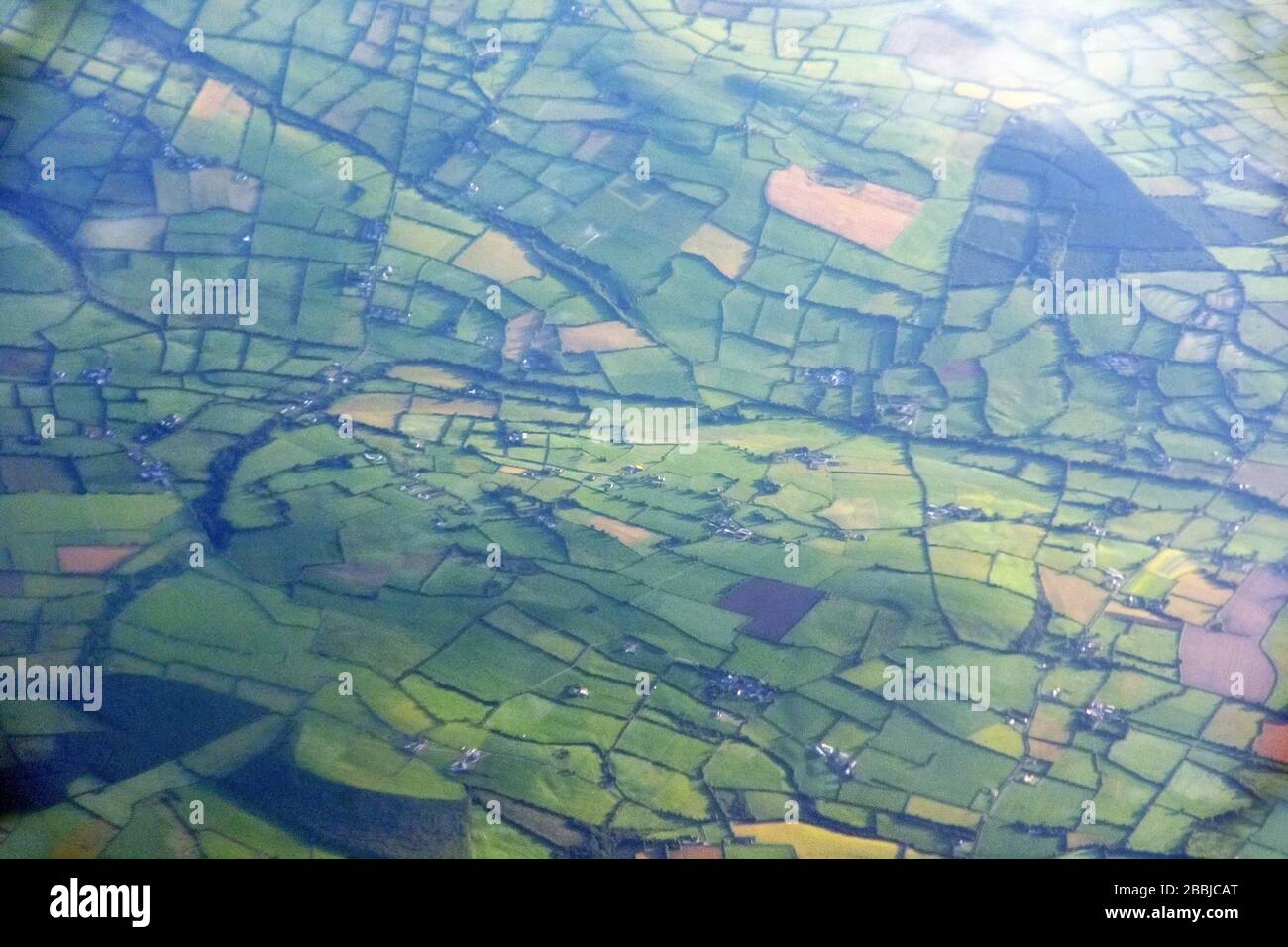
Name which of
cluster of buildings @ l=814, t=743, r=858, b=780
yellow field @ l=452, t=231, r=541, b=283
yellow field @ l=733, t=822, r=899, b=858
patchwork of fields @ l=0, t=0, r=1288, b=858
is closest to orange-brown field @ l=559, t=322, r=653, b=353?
patchwork of fields @ l=0, t=0, r=1288, b=858

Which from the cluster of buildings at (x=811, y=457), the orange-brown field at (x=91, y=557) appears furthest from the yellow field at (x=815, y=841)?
the orange-brown field at (x=91, y=557)

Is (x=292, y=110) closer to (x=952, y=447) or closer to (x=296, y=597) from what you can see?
(x=296, y=597)

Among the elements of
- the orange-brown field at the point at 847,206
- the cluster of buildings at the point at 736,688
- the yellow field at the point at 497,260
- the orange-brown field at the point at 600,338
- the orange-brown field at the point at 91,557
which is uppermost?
the orange-brown field at the point at 847,206

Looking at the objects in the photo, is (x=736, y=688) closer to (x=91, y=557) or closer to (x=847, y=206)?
(x=847, y=206)

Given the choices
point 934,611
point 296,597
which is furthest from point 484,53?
point 934,611

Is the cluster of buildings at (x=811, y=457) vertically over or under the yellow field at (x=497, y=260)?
under

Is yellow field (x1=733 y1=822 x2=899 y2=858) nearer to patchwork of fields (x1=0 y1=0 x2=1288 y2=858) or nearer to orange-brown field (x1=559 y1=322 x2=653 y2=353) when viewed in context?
patchwork of fields (x1=0 y1=0 x2=1288 y2=858)

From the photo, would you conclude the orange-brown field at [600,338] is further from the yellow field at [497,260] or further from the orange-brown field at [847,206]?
the orange-brown field at [847,206]
